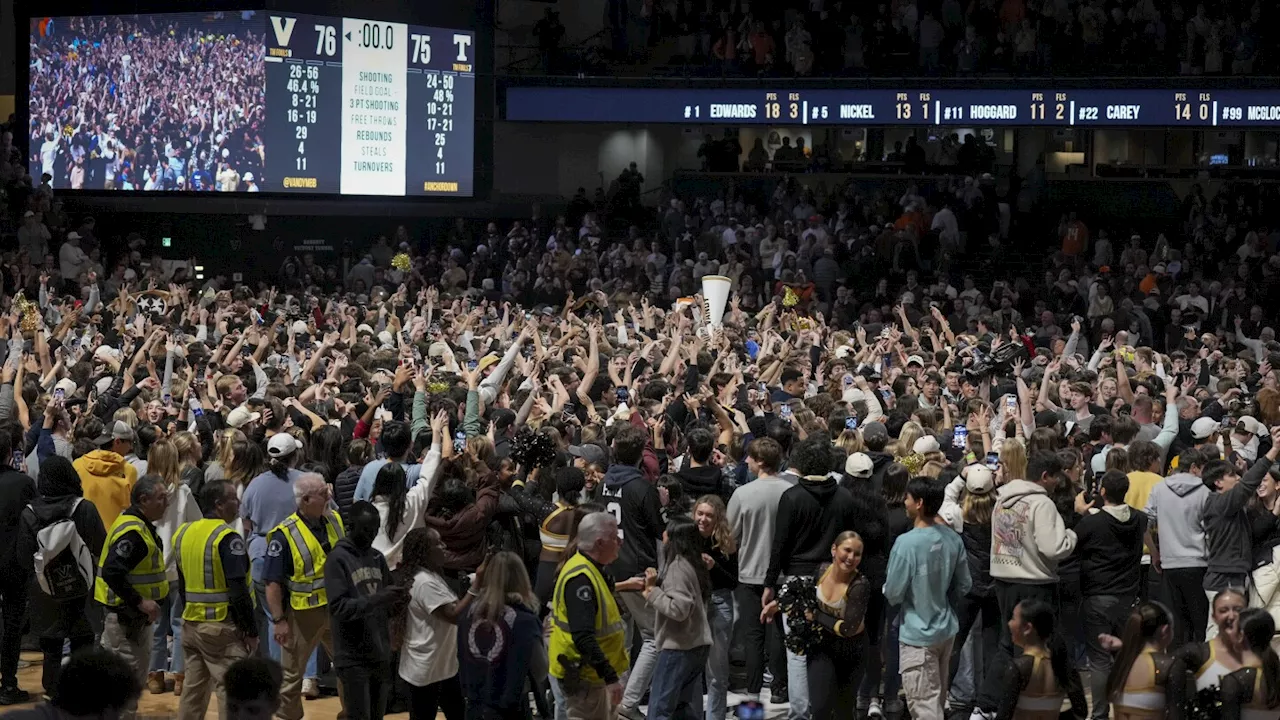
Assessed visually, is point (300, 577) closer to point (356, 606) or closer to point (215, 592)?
point (215, 592)

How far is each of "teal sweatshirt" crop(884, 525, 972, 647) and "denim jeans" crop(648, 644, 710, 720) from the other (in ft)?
3.45

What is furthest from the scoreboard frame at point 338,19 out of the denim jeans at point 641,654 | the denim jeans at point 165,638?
the denim jeans at point 641,654

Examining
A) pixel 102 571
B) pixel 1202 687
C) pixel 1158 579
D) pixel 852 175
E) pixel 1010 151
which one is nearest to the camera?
pixel 1202 687

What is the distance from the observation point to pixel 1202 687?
742 centimetres

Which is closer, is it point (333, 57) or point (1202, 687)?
point (1202, 687)

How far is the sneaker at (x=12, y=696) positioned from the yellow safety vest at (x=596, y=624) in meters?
3.84

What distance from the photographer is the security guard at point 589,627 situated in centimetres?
770

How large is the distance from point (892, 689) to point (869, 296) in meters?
17.1

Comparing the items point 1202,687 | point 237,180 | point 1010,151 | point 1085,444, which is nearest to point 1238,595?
point 1202,687

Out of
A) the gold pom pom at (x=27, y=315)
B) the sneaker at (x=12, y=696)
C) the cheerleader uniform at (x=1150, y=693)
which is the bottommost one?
the sneaker at (x=12, y=696)

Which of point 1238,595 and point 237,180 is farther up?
point 237,180

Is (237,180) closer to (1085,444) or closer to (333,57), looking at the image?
(333,57)

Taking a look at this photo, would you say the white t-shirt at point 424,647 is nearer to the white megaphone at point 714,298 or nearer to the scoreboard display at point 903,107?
the white megaphone at point 714,298


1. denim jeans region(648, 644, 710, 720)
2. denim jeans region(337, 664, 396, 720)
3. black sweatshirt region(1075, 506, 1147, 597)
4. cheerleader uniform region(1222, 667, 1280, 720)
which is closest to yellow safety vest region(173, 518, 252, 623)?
denim jeans region(337, 664, 396, 720)
